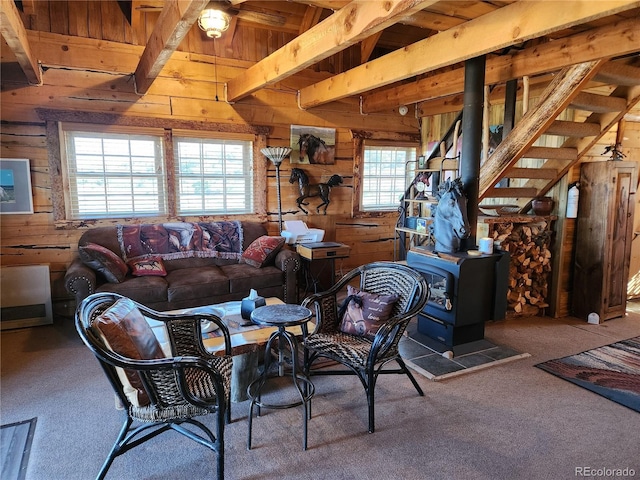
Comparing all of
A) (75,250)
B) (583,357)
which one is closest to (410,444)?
(583,357)

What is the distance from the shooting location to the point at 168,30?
2.63 m

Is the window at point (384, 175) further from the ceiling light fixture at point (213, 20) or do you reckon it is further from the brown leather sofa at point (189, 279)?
the ceiling light fixture at point (213, 20)

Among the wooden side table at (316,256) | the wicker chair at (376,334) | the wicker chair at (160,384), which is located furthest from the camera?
the wooden side table at (316,256)

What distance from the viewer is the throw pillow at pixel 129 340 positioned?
1780 mm

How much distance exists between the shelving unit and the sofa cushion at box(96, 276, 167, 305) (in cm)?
277

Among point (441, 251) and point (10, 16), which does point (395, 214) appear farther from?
point (10, 16)

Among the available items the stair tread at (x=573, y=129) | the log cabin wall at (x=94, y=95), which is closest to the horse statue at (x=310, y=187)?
the log cabin wall at (x=94, y=95)

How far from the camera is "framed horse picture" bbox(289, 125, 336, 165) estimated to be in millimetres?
5234

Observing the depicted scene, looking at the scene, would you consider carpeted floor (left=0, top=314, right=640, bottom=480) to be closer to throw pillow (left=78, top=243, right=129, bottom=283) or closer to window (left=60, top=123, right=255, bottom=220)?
throw pillow (left=78, top=243, right=129, bottom=283)

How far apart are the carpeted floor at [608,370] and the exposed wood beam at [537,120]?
1.58 m

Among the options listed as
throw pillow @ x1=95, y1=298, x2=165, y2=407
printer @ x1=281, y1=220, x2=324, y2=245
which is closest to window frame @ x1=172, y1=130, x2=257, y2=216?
printer @ x1=281, y1=220, x2=324, y2=245

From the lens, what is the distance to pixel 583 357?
3336 mm

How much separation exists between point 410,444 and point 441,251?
1.66 m

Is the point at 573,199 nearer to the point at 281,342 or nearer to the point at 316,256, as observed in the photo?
the point at 316,256
